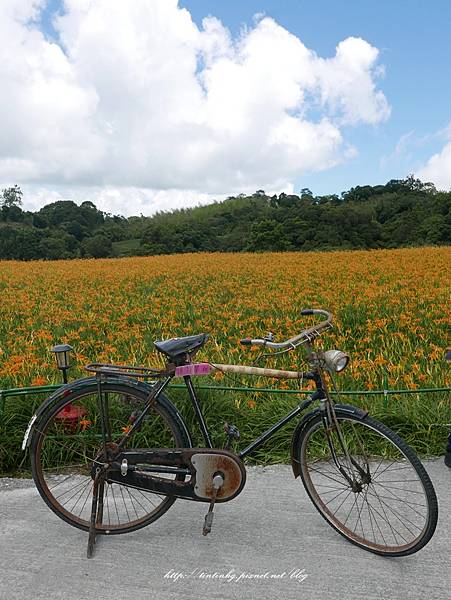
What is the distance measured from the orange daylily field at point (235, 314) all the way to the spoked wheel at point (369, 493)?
4.61 feet

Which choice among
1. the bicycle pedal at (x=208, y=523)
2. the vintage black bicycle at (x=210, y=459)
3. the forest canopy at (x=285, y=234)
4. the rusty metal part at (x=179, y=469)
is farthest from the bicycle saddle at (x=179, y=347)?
the forest canopy at (x=285, y=234)

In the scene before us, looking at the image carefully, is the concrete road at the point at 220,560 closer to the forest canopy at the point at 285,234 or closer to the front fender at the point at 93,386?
the front fender at the point at 93,386

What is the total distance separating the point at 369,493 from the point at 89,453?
5.90ft

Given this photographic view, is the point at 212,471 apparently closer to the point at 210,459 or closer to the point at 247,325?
the point at 210,459

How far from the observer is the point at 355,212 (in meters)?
33.5

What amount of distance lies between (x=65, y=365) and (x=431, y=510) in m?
2.20

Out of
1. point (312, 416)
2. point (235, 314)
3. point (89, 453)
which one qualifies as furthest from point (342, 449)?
point (235, 314)

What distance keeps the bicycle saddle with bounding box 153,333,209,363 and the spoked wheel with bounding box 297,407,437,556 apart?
0.70 metres

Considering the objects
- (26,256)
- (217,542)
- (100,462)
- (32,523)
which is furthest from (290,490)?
(26,256)

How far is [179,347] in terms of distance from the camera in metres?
2.62

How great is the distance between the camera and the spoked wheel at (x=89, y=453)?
2701 millimetres

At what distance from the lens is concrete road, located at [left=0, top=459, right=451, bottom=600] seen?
2.25 meters

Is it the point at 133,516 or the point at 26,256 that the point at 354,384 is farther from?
the point at 26,256

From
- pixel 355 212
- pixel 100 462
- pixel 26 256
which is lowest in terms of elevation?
pixel 100 462
